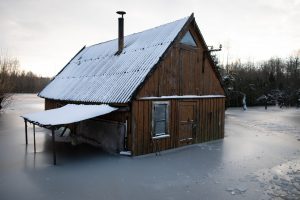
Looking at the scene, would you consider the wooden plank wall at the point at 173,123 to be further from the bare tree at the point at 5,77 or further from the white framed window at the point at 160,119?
the bare tree at the point at 5,77

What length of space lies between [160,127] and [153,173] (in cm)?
358

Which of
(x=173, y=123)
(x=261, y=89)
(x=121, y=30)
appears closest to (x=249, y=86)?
(x=261, y=89)

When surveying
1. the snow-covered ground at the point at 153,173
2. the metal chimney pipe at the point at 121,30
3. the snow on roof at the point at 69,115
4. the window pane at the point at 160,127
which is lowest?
the snow-covered ground at the point at 153,173

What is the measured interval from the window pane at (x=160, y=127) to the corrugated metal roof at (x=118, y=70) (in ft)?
7.57

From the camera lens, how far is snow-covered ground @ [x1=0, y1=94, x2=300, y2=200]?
8.14 m

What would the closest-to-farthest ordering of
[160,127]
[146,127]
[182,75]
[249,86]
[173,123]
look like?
[146,127] → [160,127] → [173,123] → [182,75] → [249,86]

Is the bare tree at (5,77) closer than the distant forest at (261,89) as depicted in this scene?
Yes

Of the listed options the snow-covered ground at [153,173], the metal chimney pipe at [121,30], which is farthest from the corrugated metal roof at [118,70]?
the snow-covered ground at [153,173]

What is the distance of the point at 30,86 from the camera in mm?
102938

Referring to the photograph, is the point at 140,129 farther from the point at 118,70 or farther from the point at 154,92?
the point at 118,70

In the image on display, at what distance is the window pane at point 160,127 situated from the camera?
43.1 feet

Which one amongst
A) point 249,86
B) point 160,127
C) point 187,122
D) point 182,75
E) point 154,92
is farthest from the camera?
point 249,86

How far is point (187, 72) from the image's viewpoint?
48.3 ft

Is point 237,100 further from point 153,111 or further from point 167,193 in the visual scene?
point 167,193
